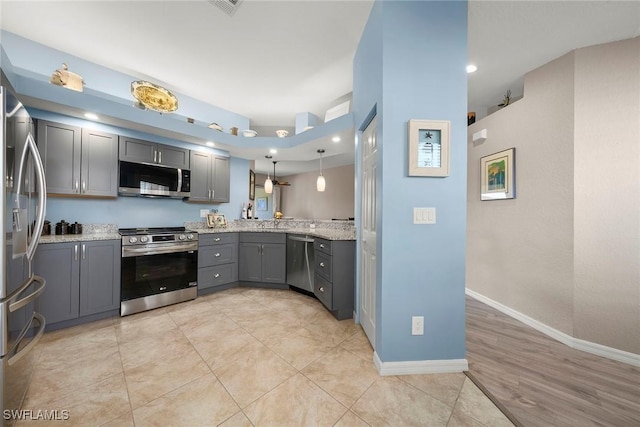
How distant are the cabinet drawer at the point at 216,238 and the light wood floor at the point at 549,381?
3163 mm

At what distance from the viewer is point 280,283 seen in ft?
11.2

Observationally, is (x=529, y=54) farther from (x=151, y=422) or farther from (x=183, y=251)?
(x=183, y=251)

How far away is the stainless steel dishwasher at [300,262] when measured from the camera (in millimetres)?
3020

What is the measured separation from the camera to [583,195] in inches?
79.1

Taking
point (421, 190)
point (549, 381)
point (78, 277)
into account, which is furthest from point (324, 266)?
point (78, 277)

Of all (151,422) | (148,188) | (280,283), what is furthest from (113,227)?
(151,422)

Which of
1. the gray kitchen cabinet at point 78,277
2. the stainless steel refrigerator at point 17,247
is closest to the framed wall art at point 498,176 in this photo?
the stainless steel refrigerator at point 17,247

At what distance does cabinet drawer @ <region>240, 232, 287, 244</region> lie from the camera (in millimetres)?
3387

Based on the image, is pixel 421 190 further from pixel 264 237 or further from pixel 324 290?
pixel 264 237

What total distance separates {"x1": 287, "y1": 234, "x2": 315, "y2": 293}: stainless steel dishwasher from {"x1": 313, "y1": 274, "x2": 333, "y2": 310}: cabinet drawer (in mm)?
168

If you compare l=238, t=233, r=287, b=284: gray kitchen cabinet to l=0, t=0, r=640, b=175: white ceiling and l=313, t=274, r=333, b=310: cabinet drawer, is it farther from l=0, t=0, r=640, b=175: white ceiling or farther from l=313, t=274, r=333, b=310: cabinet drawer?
l=0, t=0, r=640, b=175: white ceiling

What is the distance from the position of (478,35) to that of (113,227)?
4686 millimetres

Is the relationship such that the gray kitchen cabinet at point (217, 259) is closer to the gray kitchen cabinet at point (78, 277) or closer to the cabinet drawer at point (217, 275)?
the cabinet drawer at point (217, 275)

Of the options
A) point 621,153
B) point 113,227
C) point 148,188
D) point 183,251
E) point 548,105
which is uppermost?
point 548,105
